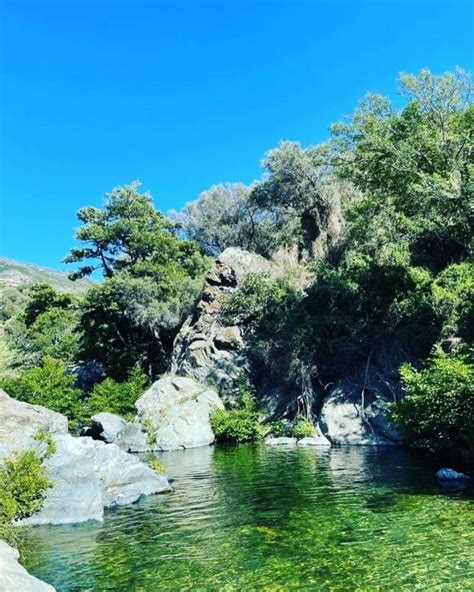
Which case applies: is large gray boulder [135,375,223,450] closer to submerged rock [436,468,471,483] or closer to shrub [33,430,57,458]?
shrub [33,430,57,458]

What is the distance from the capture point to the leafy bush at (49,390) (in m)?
28.9

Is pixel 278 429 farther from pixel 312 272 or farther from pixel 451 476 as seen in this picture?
pixel 451 476

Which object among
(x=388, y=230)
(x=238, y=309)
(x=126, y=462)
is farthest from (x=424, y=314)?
(x=126, y=462)

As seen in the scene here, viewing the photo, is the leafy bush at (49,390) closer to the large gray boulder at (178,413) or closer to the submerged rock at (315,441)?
the large gray boulder at (178,413)

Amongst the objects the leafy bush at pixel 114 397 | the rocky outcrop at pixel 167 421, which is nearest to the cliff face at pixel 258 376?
the rocky outcrop at pixel 167 421

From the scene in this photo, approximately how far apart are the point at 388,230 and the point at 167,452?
16.6m

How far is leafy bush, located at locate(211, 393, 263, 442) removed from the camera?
26.9 meters

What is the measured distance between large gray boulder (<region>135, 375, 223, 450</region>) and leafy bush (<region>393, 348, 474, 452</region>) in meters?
11.9

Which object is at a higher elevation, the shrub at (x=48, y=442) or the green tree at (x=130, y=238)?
the green tree at (x=130, y=238)

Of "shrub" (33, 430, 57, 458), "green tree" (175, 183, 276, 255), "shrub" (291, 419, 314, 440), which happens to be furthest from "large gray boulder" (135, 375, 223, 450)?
"green tree" (175, 183, 276, 255)

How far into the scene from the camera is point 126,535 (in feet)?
34.3

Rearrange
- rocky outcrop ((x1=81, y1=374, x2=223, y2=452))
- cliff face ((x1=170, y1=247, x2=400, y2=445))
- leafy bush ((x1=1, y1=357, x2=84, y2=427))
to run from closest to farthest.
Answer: cliff face ((x1=170, y1=247, x2=400, y2=445))
rocky outcrop ((x1=81, y1=374, x2=223, y2=452))
leafy bush ((x1=1, y1=357, x2=84, y2=427))

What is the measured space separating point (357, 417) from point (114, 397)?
1656 centimetres

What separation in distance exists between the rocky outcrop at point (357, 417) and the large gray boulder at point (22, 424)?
12.5m
